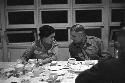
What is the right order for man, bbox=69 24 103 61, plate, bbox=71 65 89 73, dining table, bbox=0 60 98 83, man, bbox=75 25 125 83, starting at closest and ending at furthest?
man, bbox=75 25 125 83 → dining table, bbox=0 60 98 83 → plate, bbox=71 65 89 73 → man, bbox=69 24 103 61

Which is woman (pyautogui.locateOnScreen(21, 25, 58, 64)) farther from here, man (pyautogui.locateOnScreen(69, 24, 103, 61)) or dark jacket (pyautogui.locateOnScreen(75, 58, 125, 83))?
dark jacket (pyautogui.locateOnScreen(75, 58, 125, 83))

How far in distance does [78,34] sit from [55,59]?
515 mm

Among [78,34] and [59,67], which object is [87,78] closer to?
[59,67]

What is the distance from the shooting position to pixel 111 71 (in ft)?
4.84

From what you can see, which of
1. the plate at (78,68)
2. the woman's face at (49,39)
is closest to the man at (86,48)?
the woman's face at (49,39)

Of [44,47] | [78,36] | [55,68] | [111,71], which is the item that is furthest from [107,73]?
[44,47]

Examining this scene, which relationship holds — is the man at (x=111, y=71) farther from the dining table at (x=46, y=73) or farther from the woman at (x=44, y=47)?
the woman at (x=44, y=47)

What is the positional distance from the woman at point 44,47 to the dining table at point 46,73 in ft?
1.20

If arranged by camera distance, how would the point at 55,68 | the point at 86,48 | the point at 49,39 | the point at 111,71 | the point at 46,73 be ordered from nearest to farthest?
1. the point at 111,71
2. the point at 46,73
3. the point at 55,68
4. the point at 49,39
5. the point at 86,48

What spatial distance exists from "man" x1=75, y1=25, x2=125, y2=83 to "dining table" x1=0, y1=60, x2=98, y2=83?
1135 mm

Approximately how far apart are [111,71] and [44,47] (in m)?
2.55

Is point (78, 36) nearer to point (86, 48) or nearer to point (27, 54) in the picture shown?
point (86, 48)

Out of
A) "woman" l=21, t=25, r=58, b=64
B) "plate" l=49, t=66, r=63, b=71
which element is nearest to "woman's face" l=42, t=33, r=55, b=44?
"woman" l=21, t=25, r=58, b=64

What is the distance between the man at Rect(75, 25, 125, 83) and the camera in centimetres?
141
